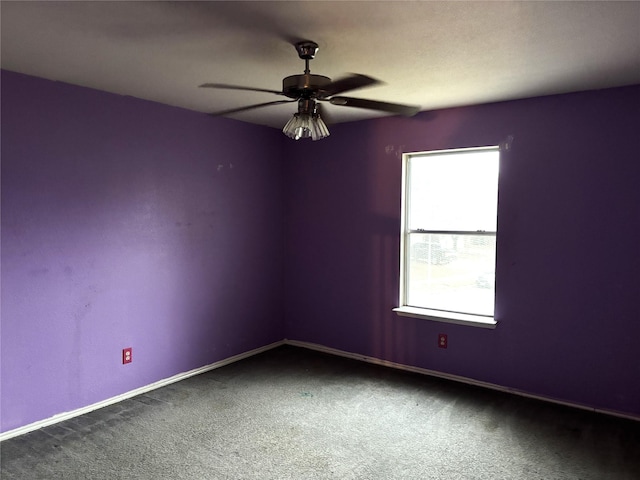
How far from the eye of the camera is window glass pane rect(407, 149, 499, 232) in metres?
3.69

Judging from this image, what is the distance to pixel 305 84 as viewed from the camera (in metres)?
2.13

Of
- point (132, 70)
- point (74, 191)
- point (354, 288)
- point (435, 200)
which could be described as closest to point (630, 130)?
point (435, 200)

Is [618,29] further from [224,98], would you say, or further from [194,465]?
[194,465]

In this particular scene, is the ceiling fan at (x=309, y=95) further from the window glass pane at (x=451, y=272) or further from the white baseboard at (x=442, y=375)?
the white baseboard at (x=442, y=375)

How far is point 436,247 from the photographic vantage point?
3975 millimetres

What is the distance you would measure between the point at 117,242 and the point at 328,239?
6.42 feet

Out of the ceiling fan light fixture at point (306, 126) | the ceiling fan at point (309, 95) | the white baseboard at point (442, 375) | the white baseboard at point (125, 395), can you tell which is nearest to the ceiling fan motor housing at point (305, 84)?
the ceiling fan at point (309, 95)

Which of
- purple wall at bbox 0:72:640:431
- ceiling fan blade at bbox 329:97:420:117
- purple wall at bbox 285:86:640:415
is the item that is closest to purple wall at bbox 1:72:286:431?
purple wall at bbox 0:72:640:431

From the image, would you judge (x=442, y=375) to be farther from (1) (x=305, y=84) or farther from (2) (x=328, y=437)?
(1) (x=305, y=84)

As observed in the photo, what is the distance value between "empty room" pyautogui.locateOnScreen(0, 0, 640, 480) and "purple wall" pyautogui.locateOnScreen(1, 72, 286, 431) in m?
0.02

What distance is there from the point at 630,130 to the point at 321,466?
2907mm

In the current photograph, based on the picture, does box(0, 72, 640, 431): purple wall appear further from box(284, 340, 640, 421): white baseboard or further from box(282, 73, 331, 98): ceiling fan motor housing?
box(282, 73, 331, 98): ceiling fan motor housing

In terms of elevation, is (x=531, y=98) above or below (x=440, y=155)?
above

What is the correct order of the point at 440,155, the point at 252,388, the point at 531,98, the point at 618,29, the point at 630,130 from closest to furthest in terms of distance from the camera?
the point at 618,29 < the point at 630,130 < the point at 531,98 < the point at 252,388 < the point at 440,155
